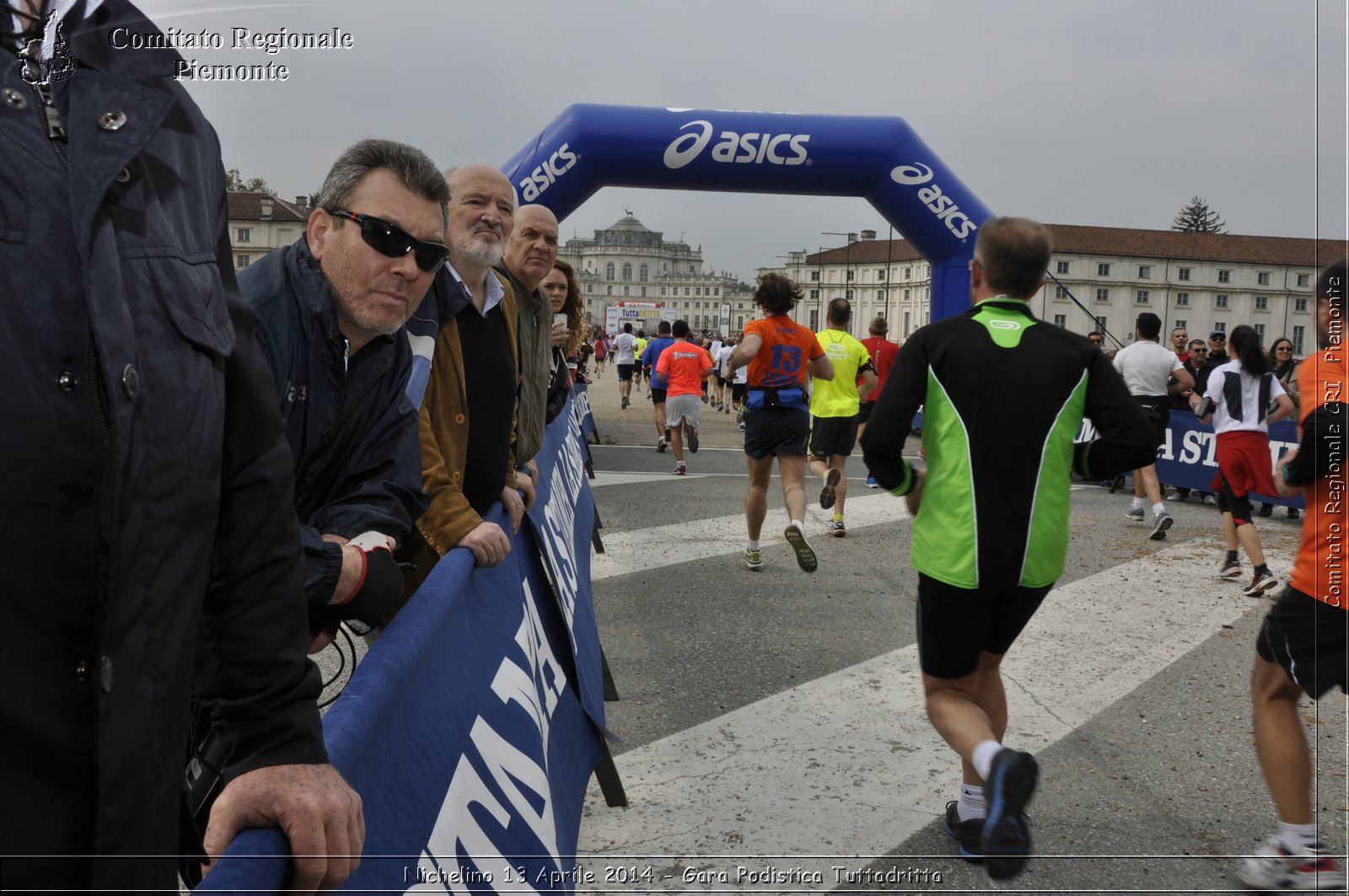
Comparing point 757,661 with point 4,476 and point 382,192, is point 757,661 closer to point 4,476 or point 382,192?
point 382,192

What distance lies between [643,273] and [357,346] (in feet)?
625

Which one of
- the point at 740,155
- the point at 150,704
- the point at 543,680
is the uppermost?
the point at 740,155

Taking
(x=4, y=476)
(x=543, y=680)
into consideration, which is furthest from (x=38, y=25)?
(x=543, y=680)

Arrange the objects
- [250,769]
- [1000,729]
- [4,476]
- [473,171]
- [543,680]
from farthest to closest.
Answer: [473,171], [1000,729], [543,680], [250,769], [4,476]

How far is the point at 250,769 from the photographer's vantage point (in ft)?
4.15

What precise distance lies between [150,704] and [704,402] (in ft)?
91.1

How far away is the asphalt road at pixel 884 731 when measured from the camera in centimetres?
330

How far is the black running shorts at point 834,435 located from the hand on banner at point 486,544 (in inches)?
269

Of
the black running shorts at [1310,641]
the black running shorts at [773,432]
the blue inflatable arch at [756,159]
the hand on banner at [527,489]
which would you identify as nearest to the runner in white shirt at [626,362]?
the blue inflatable arch at [756,159]

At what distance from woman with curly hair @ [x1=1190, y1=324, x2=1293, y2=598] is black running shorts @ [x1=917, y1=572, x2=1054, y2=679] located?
502cm

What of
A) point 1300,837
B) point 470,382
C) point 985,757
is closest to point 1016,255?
point 985,757

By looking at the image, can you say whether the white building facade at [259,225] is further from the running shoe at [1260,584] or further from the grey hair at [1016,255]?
the running shoe at [1260,584]

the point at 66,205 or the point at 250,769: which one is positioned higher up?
the point at 66,205

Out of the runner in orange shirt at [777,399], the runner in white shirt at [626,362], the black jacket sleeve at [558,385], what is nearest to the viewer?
the black jacket sleeve at [558,385]
